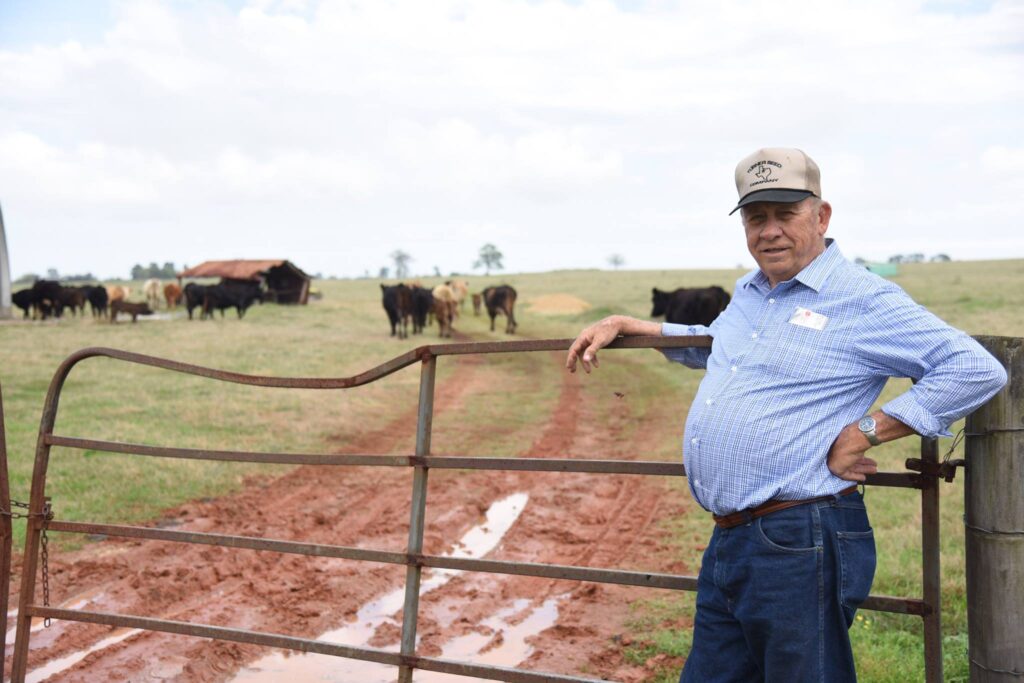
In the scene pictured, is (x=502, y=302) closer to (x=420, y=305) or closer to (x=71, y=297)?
(x=420, y=305)

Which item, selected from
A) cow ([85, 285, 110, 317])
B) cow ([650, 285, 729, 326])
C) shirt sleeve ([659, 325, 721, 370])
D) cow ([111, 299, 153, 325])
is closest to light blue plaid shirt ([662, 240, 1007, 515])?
shirt sleeve ([659, 325, 721, 370])

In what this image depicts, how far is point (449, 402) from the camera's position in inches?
586

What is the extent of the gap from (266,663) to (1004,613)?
3823 mm

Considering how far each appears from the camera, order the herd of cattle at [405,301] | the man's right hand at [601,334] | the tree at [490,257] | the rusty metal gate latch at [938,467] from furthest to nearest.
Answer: the tree at [490,257] < the herd of cattle at [405,301] < the man's right hand at [601,334] < the rusty metal gate latch at [938,467]

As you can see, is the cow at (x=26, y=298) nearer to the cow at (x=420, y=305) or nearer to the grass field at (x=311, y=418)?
the grass field at (x=311, y=418)

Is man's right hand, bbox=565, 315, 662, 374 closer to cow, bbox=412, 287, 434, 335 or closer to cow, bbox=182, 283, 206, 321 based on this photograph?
cow, bbox=412, 287, 434, 335

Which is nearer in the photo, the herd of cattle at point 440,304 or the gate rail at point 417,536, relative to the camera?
the gate rail at point 417,536

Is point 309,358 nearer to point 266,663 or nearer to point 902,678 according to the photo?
point 266,663

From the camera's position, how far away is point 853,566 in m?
2.67

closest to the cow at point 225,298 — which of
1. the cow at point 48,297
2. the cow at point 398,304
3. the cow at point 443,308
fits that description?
the cow at point 48,297

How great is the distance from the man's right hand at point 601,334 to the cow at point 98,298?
126 feet

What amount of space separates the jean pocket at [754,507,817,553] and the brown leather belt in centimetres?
2

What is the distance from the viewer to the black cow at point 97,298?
126ft

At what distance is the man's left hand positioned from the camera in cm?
260
